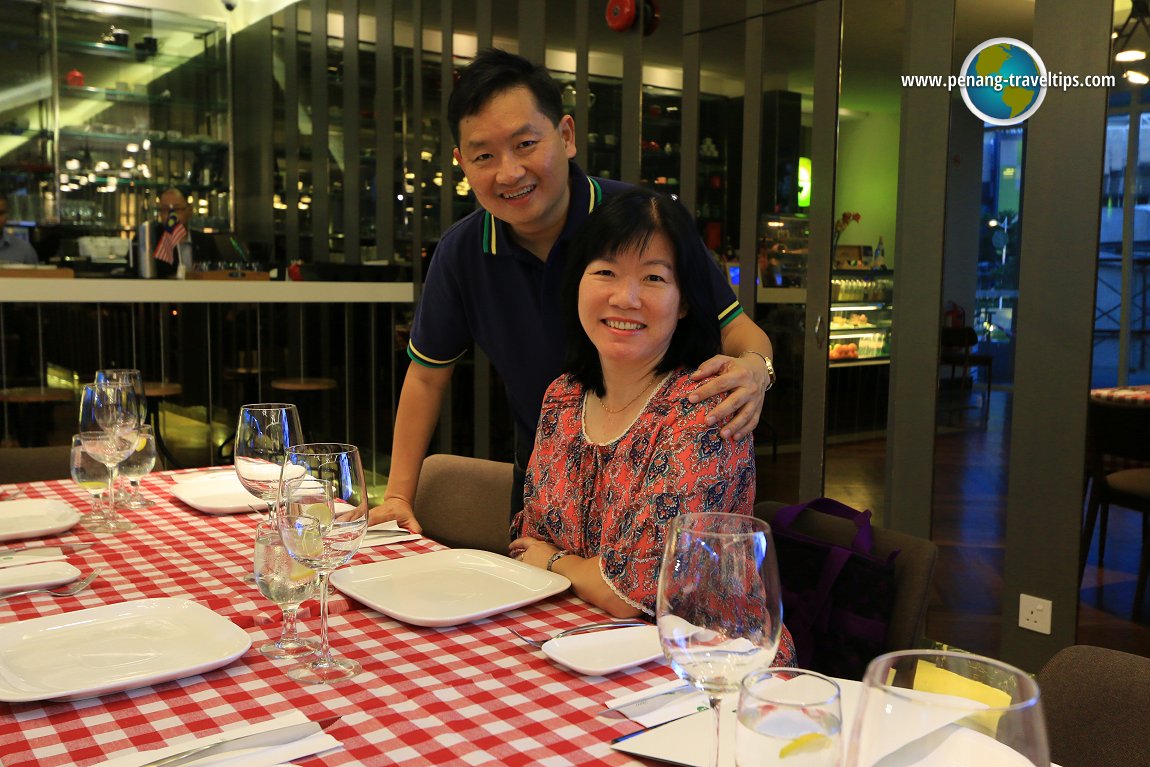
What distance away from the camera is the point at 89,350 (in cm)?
443

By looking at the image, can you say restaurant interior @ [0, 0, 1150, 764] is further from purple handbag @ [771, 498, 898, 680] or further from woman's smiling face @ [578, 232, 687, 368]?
woman's smiling face @ [578, 232, 687, 368]

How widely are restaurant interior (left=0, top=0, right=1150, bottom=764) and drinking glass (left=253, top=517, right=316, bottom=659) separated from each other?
221 cm

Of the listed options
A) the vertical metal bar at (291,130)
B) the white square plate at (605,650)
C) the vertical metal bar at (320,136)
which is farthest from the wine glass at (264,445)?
the vertical metal bar at (291,130)

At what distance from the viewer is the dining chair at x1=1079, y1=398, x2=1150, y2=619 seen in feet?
9.30

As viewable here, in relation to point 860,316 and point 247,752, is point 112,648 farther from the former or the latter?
point 860,316

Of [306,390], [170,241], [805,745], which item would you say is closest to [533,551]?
[805,745]

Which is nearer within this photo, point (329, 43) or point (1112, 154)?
point (1112, 154)

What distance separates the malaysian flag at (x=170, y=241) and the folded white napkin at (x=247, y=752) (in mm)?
4789

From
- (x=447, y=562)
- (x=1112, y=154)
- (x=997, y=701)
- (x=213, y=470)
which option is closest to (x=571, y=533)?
(x=447, y=562)

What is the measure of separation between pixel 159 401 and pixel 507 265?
2889 mm

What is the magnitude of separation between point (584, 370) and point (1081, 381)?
5.70 ft

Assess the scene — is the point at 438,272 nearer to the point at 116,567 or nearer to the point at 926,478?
the point at 116,567

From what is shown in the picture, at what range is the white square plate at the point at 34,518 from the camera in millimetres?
1811

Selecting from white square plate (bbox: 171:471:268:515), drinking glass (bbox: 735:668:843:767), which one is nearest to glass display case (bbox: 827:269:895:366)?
white square plate (bbox: 171:471:268:515)
